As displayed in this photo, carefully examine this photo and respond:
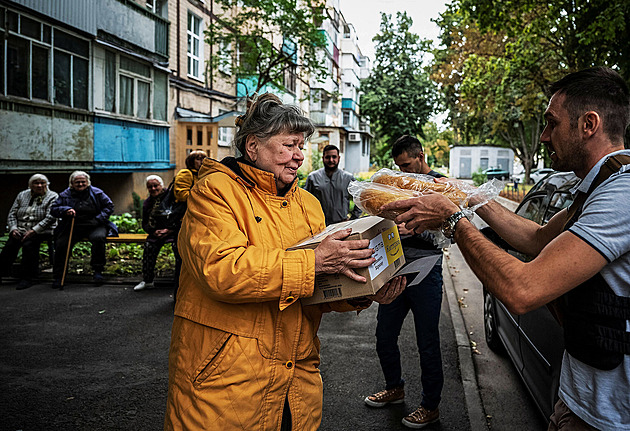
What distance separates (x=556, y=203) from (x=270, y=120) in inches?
125

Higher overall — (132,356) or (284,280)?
(284,280)

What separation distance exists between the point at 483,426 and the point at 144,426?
8.75 ft

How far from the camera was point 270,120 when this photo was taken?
2195mm

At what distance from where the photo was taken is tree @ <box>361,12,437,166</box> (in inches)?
1543

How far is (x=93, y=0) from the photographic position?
1237cm

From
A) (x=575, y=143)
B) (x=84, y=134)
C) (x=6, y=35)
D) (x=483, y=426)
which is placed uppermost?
(x=6, y=35)

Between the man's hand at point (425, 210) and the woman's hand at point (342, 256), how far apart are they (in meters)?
0.39

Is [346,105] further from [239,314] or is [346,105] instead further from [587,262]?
[587,262]

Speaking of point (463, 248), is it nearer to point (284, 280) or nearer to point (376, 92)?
point (284, 280)

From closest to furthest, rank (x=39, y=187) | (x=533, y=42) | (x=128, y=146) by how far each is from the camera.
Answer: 1. (x=39, y=187)
2. (x=533, y=42)
3. (x=128, y=146)

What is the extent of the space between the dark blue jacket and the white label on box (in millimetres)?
7680

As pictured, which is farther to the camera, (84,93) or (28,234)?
(84,93)

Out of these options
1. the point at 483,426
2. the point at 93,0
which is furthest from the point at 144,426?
the point at 93,0

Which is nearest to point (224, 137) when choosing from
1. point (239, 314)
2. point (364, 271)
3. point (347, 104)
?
point (239, 314)
